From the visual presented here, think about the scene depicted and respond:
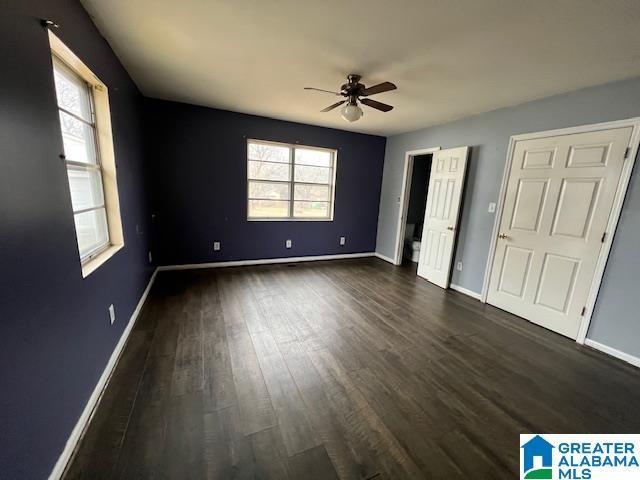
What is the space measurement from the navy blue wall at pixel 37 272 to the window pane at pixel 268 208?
2.90 m

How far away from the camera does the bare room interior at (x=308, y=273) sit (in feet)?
4.22

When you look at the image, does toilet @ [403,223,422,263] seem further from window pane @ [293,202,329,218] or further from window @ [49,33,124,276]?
window @ [49,33,124,276]

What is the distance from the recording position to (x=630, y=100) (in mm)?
2279

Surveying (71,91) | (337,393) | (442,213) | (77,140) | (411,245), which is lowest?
(337,393)

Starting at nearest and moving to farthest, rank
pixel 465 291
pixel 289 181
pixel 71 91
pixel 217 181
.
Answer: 1. pixel 71 91
2. pixel 465 291
3. pixel 217 181
4. pixel 289 181

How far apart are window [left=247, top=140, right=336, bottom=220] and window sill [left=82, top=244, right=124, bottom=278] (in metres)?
2.44

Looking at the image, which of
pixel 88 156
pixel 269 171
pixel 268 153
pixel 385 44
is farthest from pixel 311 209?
pixel 88 156

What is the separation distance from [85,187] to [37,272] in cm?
107

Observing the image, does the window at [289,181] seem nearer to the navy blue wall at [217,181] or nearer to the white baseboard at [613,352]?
the navy blue wall at [217,181]

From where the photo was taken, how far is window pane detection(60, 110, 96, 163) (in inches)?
65.3

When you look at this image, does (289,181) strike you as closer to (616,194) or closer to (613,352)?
(616,194)

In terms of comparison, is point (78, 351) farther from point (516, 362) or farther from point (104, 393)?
point (516, 362)

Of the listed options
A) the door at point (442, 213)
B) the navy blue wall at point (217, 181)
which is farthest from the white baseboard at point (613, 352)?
the navy blue wall at point (217, 181)

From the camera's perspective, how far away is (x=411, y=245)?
218 inches
